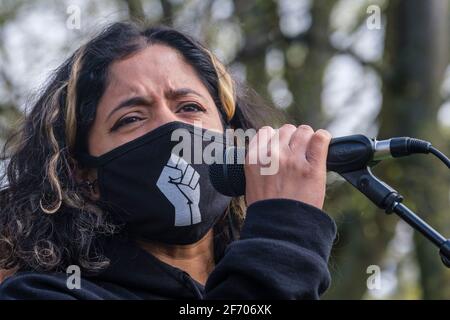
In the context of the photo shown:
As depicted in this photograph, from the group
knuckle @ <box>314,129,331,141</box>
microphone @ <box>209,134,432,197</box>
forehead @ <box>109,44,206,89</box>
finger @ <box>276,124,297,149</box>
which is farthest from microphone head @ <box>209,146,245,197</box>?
forehead @ <box>109,44,206,89</box>

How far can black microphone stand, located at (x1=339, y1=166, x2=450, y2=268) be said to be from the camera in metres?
2.30

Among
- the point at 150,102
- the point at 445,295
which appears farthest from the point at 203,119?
the point at 445,295

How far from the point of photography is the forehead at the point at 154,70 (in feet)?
10.5

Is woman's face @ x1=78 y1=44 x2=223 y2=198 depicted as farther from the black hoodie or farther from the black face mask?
the black hoodie

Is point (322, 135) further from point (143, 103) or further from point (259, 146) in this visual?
point (143, 103)

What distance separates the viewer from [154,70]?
3229 mm

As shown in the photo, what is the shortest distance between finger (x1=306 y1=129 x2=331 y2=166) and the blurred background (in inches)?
115

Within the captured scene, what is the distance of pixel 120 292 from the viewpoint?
2902 mm

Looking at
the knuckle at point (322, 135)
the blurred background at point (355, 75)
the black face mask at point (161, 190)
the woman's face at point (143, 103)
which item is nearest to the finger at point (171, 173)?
the black face mask at point (161, 190)

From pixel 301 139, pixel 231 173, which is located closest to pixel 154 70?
pixel 231 173

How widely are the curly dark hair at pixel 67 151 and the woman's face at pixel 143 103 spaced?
0.15 ft

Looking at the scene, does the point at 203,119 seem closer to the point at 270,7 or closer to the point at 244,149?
the point at 244,149

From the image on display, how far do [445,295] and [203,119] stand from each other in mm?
4120

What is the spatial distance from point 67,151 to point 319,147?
41.9 inches
